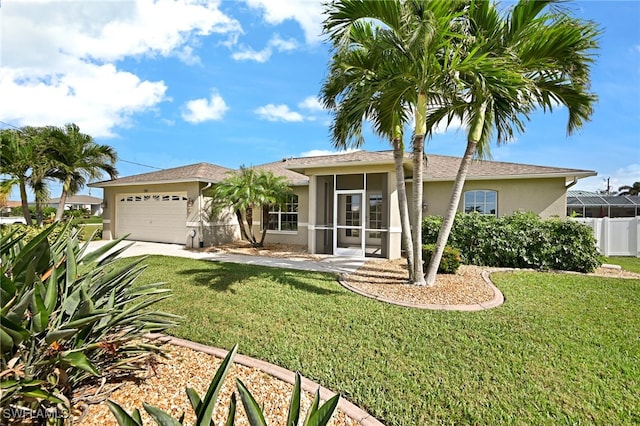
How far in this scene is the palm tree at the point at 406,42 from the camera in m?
5.75

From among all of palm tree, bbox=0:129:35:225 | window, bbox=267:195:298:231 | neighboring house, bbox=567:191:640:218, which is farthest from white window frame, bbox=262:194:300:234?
neighboring house, bbox=567:191:640:218

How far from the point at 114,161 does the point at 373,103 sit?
16385 millimetres

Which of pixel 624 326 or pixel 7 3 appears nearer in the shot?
pixel 7 3

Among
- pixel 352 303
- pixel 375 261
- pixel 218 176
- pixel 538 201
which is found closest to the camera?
pixel 352 303

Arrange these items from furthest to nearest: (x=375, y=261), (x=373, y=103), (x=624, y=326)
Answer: (x=375, y=261) → (x=373, y=103) → (x=624, y=326)

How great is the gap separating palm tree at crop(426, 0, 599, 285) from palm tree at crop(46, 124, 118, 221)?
57.6 ft

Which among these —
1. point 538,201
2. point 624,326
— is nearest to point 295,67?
point 624,326

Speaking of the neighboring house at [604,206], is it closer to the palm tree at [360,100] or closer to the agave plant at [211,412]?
the palm tree at [360,100]

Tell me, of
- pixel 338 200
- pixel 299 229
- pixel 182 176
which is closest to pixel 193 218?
pixel 182 176

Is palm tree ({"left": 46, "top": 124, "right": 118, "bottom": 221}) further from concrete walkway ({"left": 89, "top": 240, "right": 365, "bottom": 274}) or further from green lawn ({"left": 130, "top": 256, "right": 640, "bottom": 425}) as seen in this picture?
green lawn ({"left": 130, "top": 256, "right": 640, "bottom": 425})

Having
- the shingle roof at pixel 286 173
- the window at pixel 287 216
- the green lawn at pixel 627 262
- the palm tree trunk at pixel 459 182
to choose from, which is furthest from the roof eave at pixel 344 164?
the green lawn at pixel 627 262

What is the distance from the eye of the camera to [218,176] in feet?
54.4

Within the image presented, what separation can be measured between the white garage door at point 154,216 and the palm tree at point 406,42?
40.6 ft

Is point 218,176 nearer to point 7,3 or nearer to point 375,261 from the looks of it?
point 375,261
